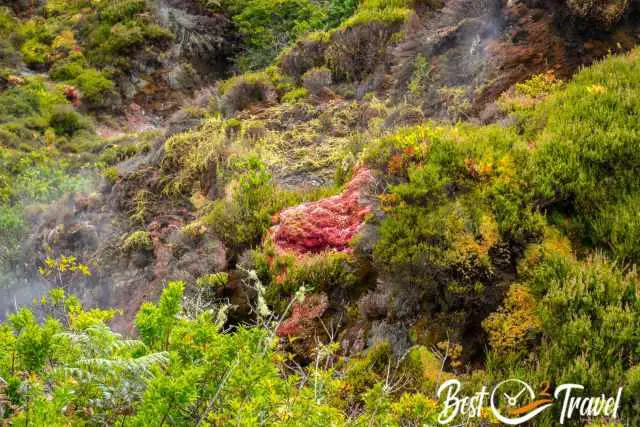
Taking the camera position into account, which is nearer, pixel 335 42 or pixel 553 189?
pixel 553 189

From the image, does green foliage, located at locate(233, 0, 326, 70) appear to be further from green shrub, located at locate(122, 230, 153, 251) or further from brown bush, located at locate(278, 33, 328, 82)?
green shrub, located at locate(122, 230, 153, 251)

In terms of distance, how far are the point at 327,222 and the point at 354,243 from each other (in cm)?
54

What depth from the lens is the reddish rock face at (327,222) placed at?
544 centimetres

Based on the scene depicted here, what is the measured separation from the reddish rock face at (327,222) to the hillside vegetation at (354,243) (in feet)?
0.08

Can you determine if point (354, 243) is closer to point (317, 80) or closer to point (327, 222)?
point (327, 222)

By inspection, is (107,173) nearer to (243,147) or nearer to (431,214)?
(243,147)

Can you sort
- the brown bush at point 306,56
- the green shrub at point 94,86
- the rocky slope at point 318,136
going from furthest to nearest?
the green shrub at point 94,86 → the brown bush at point 306,56 → the rocky slope at point 318,136

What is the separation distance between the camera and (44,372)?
7.16 ft

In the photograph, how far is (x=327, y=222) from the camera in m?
5.59

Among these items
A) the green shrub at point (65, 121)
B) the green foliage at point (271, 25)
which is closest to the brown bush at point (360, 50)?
the green foliage at point (271, 25)

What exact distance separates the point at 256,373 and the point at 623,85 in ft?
16.1

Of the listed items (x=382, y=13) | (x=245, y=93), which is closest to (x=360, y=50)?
(x=382, y=13)

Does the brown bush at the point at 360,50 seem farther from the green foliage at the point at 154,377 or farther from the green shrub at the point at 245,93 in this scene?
the green foliage at the point at 154,377

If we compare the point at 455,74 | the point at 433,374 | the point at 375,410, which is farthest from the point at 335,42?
the point at 375,410
